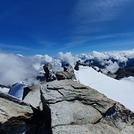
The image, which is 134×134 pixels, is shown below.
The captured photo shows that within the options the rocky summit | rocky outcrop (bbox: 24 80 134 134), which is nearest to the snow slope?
rocky outcrop (bbox: 24 80 134 134)

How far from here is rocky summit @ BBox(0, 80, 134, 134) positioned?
1199 centimetres

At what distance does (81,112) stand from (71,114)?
24.4 inches

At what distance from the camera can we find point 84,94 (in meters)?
15.1

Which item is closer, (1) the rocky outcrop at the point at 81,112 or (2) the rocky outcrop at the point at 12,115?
(1) the rocky outcrop at the point at 81,112

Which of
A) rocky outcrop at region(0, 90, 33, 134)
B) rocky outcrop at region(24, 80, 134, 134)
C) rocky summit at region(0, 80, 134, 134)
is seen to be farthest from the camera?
rocky outcrop at region(0, 90, 33, 134)

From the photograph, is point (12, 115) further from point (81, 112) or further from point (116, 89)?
point (116, 89)

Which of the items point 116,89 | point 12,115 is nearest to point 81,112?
point 12,115

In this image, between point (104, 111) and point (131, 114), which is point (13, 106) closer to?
point (104, 111)

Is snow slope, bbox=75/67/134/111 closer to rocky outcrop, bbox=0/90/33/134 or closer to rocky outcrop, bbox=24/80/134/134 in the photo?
rocky outcrop, bbox=24/80/134/134

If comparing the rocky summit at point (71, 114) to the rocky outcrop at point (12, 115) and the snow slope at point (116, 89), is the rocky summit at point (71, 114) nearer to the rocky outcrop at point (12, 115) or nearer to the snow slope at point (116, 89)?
the rocky outcrop at point (12, 115)

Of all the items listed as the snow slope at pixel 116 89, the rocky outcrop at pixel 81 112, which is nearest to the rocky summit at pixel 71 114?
the rocky outcrop at pixel 81 112

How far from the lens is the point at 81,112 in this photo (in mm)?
Answer: 13008

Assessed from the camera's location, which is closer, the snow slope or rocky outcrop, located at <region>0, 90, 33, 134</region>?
rocky outcrop, located at <region>0, 90, 33, 134</region>

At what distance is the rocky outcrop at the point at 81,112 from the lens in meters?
11.8
